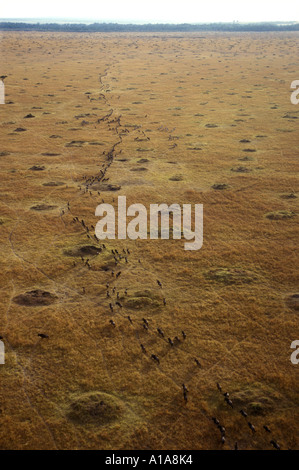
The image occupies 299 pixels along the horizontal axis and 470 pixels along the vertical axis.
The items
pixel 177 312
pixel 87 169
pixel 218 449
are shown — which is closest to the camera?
pixel 218 449

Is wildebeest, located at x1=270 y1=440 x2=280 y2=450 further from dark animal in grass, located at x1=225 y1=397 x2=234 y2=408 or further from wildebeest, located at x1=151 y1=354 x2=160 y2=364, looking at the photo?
wildebeest, located at x1=151 y1=354 x2=160 y2=364

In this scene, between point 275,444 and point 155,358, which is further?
point 155,358

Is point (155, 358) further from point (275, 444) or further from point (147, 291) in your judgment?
point (275, 444)

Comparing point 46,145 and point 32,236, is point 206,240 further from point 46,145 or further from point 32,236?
point 46,145

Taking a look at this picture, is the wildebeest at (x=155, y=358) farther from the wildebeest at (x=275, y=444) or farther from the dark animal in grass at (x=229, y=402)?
the wildebeest at (x=275, y=444)

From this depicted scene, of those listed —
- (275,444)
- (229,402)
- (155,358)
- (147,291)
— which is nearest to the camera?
(275,444)

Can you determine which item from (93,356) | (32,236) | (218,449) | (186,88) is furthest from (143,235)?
(186,88)

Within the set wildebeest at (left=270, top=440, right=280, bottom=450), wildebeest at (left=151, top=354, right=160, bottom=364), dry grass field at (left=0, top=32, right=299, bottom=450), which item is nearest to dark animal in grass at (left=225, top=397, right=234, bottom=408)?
dry grass field at (left=0, top=32, right=299, bottom=450)

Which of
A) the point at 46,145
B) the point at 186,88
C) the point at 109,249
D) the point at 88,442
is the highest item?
the point at 186,88

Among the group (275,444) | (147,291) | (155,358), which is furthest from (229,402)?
(147,291)
